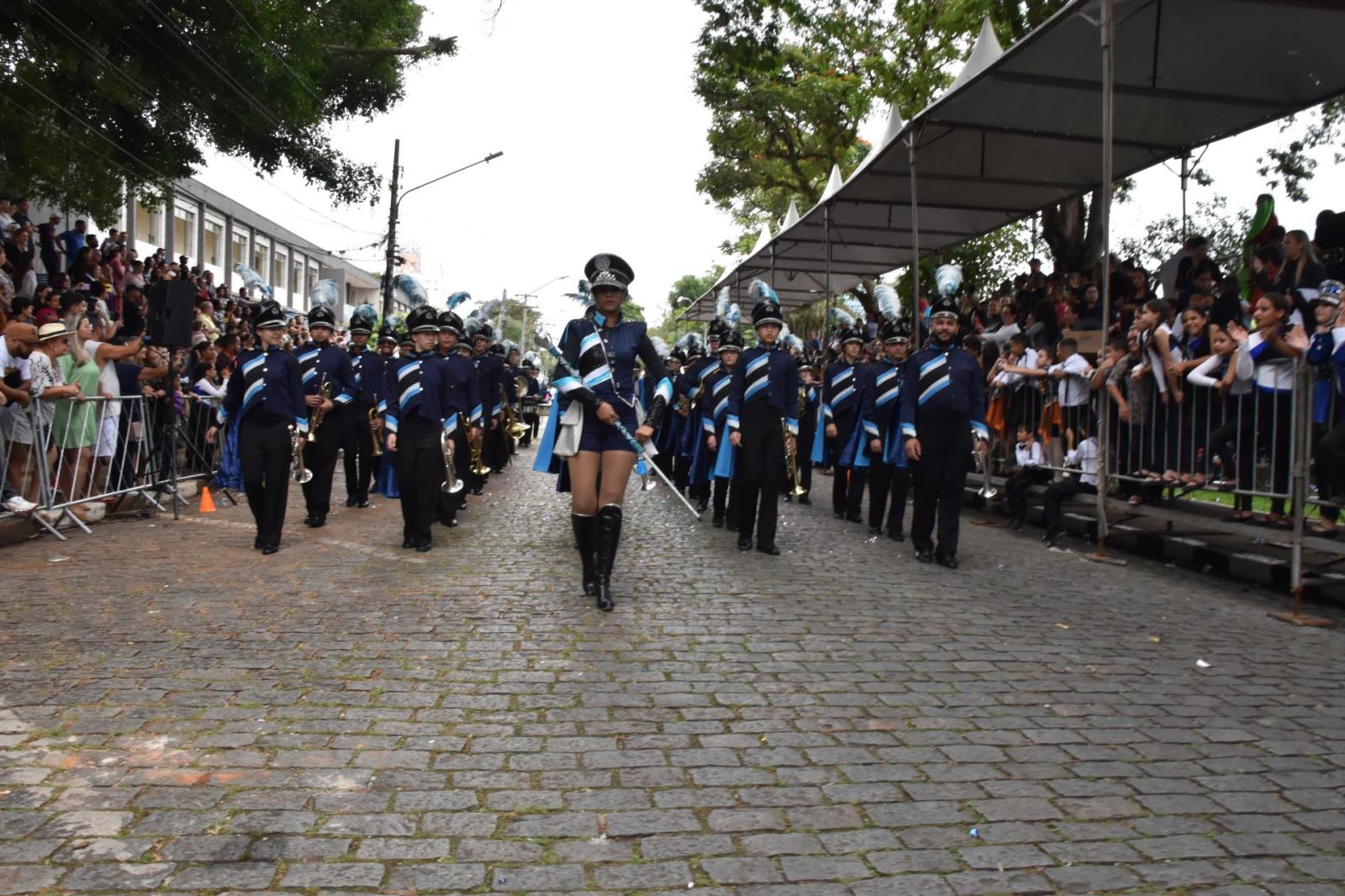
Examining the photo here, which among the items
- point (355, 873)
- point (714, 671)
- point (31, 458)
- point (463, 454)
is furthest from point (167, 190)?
point (355, 873)

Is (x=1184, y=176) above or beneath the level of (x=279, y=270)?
beneath

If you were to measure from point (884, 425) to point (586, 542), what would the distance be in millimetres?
5231

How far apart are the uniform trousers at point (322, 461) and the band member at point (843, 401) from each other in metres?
5.41

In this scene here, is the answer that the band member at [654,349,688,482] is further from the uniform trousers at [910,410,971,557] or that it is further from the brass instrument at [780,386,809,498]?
the uniform trousers at [910,410,971,557]

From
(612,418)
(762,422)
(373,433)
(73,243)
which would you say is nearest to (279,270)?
(73,243)

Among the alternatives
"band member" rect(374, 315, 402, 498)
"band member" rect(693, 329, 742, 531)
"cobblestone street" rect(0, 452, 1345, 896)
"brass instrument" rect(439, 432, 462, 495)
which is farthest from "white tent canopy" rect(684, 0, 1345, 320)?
"band member" rect(374, 315, 402, 498)

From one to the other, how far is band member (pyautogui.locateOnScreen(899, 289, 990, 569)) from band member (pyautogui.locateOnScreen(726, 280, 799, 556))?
105 cm

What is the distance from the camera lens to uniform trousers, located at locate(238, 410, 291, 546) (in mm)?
9461

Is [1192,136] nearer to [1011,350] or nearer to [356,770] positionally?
[1011,350]

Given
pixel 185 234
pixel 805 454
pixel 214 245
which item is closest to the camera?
pixel 805 454

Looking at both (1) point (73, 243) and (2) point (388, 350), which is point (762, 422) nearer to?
(2) point (388, 350)

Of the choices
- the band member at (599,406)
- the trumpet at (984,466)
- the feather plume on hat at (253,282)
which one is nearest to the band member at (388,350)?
the feather plume on hat at (253,282)

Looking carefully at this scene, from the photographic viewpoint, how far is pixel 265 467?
9508mm

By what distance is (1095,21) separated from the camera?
8.98 m
